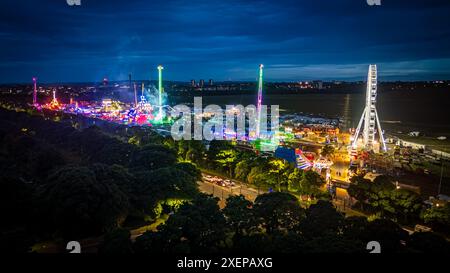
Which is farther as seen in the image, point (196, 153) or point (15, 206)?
point (196, 153)

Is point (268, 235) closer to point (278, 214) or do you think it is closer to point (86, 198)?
point (278, 214)

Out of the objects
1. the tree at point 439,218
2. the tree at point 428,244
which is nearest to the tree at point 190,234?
the tree at point 428,244

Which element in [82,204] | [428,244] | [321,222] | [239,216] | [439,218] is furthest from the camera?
[439,218]

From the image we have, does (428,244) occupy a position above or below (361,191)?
above

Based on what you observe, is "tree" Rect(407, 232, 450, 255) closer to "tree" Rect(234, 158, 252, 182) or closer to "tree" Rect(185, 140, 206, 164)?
"tree" Rect(234, 158, 252, 182)

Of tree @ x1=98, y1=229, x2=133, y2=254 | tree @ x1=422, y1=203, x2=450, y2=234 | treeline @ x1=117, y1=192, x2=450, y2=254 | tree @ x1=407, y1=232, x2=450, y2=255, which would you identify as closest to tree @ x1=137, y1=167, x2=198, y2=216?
treeline @ x1=117, y1=192, x2=450, y2=254

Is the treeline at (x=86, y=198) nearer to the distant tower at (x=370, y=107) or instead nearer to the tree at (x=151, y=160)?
the tree at (x=151, y=160)

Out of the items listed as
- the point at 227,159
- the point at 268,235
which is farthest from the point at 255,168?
the point at 268,235

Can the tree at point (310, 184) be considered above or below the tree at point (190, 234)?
below

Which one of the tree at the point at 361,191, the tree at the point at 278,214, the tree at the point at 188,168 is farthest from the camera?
the tree at the point at 188,168
